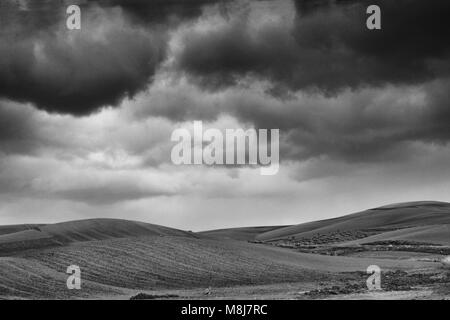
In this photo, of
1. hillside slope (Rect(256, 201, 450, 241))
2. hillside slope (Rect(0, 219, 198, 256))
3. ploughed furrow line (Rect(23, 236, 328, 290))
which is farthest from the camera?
hillside slope (Rect(256, 201, 450, 241))

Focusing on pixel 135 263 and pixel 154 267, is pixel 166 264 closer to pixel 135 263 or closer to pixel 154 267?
pixel 154 267

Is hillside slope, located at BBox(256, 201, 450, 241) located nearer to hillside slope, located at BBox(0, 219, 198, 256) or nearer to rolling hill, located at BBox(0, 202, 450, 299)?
hillside slope, located at BBox(0, 219, 198, 256)

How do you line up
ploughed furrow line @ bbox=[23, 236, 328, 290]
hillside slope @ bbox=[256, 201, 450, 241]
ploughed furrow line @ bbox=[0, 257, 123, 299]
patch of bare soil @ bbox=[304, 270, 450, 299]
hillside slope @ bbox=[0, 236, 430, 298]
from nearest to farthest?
patch of bare soil @ bbox=[304, 270, 450, 299] → ploughed furrow line @ bbox=[0, 257, 123, 299] → hillside slope @ bbox=[0, 236, 430, 298] → ploughed furrow line @ bbox=[23, 236, 328, 290] → hillside slope @ bbox=[256, 201, 450, 241]

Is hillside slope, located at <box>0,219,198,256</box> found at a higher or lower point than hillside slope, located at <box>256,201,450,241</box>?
lower

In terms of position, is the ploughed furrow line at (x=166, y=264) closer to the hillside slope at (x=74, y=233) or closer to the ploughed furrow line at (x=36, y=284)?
the ploughed furrow line at (x=36, y=284)

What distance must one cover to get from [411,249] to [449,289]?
26607 mm

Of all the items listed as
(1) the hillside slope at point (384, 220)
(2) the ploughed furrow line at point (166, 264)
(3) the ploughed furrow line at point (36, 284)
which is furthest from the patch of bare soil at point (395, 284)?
(1) the hillside slope at point (384, 220)

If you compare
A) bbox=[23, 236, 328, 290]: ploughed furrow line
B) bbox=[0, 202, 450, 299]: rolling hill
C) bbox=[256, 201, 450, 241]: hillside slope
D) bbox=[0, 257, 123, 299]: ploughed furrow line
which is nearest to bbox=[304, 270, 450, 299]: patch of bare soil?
bbox=[0, 202, 450, 299]: rolling hill

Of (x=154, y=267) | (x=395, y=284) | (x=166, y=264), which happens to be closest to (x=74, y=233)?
(x=166, y=264)

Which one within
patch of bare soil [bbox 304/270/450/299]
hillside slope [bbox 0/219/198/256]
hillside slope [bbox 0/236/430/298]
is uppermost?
hillside slope [bbox 0/219/198/256]

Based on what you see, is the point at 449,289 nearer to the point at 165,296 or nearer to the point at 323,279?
the point at 323,279
